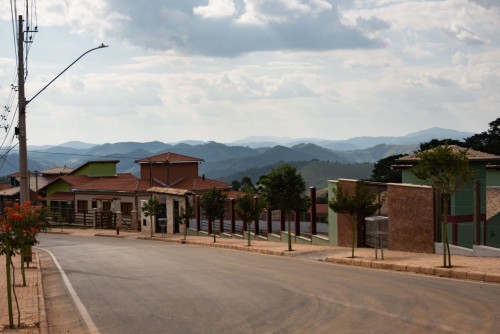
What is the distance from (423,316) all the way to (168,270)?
10.4 metres

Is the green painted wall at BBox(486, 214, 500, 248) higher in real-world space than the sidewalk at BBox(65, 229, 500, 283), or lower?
higher

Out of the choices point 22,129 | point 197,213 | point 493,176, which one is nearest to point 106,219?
point 197,213

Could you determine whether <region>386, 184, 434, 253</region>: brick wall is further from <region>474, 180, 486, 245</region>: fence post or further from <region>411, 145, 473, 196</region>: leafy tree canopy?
<region>411, 145, 473, 196</region>: leafy tree canopy

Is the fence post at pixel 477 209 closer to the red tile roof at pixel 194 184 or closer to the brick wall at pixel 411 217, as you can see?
the brick wall at pixel 411 217

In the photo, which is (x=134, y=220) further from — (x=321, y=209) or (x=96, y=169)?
(x=321, y=209)

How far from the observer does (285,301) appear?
12.4m

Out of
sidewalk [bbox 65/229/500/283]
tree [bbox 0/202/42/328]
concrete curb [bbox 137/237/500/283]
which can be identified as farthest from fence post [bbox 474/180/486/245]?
tree [bbox 0/202/42/328]

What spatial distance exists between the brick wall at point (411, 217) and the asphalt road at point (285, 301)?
158 inches

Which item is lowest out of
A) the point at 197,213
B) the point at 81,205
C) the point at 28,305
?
the point at 81,205

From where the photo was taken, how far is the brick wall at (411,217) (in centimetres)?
2020

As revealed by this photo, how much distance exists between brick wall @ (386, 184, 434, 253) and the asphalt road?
13.2ft

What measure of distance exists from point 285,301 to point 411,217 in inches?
393

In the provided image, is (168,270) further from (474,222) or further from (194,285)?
(474,222)

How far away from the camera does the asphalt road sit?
Answer: 33.4 feet
